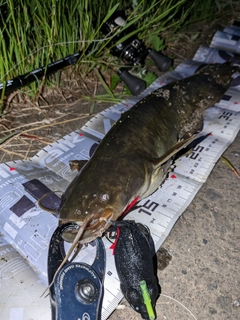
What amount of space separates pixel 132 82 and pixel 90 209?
1.45m

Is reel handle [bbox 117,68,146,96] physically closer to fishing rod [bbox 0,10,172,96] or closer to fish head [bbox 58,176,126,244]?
fishing rod [bbox 0,10,172,96]

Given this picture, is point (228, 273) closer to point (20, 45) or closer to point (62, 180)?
point (62, 180)

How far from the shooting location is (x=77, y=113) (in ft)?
8.53

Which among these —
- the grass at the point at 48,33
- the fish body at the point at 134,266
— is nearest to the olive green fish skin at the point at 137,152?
the fish body at the point at 134,266

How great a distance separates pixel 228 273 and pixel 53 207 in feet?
2.95

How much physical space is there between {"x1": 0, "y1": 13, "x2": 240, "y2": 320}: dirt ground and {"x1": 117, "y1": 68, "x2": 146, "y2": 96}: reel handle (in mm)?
238

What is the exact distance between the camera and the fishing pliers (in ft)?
4.42

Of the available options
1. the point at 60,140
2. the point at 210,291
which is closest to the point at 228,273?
the point at 210,291

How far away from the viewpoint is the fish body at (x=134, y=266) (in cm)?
141

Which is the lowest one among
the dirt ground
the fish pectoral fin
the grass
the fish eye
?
the dirt ground

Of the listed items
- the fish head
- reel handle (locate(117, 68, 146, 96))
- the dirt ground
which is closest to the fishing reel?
reel handle (locate(117, 68, 146, 96))

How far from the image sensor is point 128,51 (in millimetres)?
2787

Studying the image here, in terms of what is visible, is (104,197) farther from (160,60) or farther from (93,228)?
(160,60)

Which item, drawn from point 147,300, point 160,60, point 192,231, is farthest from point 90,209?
point 160,60
